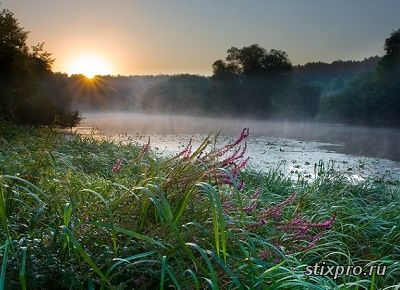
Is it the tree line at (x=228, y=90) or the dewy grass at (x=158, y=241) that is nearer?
the dewy grass at (x=158, y=241)

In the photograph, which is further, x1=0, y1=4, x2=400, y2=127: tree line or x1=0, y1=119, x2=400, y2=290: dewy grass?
x1=0, y1=4, x2=400, y2=127: tree line

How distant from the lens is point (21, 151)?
898cm

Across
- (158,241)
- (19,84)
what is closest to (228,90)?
(19,84)

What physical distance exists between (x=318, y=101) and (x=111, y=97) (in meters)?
40.7

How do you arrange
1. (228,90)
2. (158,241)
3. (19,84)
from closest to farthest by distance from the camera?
(158,241)
(19,84)
(228,90)

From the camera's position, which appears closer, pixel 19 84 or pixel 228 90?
pixel 19 84

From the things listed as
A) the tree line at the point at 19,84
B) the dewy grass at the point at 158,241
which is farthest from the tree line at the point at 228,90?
the dewy grass at the point at 158,241

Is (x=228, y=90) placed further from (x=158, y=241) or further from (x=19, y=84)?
(x=158, y=241)

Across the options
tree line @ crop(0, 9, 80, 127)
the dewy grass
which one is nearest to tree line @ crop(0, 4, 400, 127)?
tree line @ crop(0, 9, 80, 127)

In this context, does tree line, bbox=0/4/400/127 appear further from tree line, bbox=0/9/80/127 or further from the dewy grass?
the dewy grass

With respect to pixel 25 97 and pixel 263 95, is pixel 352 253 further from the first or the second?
pixel 263 95

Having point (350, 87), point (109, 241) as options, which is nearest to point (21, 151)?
point (109, 241)

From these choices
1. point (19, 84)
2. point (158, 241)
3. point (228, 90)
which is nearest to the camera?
point (158, 241)

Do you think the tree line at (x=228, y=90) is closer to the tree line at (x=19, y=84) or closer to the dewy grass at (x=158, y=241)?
the tree line at (x=19, y=84)
